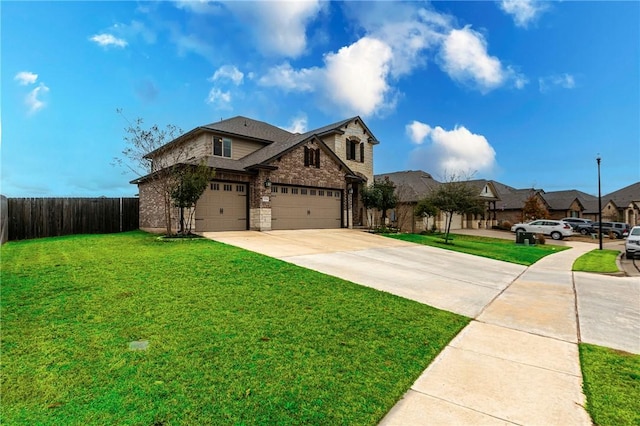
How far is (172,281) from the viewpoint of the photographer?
6.42m

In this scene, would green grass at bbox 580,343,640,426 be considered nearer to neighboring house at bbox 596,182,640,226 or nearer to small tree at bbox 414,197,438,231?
small tree at bbox 414,197,438,231

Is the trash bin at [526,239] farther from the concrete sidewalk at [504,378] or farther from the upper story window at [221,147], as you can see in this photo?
the upper story window at [221,147]

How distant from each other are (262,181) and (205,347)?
46.3 feet

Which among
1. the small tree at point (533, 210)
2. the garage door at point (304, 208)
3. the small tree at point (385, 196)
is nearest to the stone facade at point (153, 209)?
the garage door at point (304, 208)

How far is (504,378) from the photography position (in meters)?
3.61

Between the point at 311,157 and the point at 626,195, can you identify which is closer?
the point at 311,157

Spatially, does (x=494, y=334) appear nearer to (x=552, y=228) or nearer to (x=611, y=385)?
(x=611, y=385)

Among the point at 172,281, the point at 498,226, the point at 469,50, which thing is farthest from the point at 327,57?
the point at 498,226

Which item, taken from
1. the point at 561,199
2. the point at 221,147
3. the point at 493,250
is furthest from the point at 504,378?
the point at 561,199

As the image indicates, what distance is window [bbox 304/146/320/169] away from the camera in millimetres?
19297

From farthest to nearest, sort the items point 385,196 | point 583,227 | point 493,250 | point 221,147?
point 583,227 < point 385,196 < point 221,147 < point 493,250

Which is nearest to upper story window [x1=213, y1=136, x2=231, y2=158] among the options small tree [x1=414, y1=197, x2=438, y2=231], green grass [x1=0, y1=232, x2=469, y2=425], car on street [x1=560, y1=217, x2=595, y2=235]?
green grass [x1=0, y1=232, x2=469, y2=425]

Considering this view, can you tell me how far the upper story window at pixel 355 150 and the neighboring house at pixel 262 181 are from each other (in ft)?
2.45

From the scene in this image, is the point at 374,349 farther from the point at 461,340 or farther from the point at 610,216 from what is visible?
the point at 610,216
